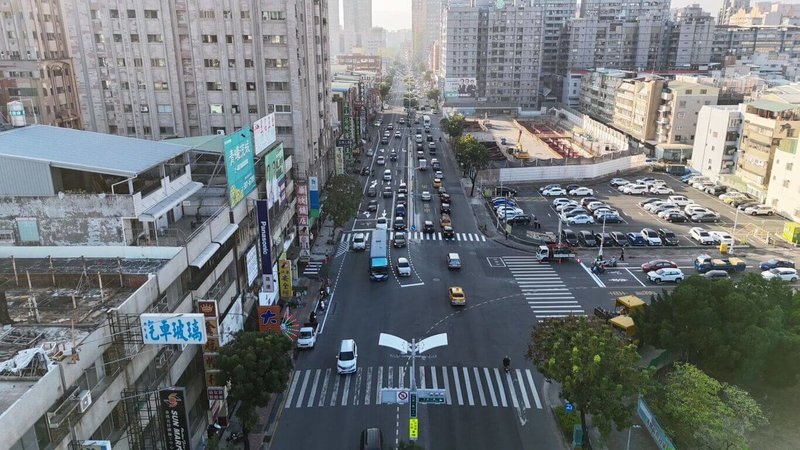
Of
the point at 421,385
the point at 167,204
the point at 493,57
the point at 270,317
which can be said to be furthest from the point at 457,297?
the point at 493,57

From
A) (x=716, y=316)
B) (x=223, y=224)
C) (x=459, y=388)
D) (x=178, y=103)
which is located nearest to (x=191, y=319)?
(x=223, y=224)

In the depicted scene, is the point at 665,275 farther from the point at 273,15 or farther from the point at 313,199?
the point at 273,15

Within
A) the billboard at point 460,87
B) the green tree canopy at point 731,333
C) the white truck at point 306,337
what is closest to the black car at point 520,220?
the green tree canopy at point 731,333

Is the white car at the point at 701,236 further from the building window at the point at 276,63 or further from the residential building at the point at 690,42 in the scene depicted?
the residential building at the point at 690,42

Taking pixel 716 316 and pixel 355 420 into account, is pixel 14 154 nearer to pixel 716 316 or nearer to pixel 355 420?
pixel 355 420

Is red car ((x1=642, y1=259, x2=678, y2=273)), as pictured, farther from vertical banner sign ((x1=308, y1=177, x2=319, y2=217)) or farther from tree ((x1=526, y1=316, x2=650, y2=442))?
vertical banner sign ((x1=308, y1=177, x2=319, y2=217))

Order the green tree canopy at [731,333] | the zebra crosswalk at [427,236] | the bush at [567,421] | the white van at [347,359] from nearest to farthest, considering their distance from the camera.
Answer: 1. the bush at [567,421]
2. the green tree canopy at [731,333]
3. the white van at [347,359]
4. the zebra crosswalk at [427,236]
